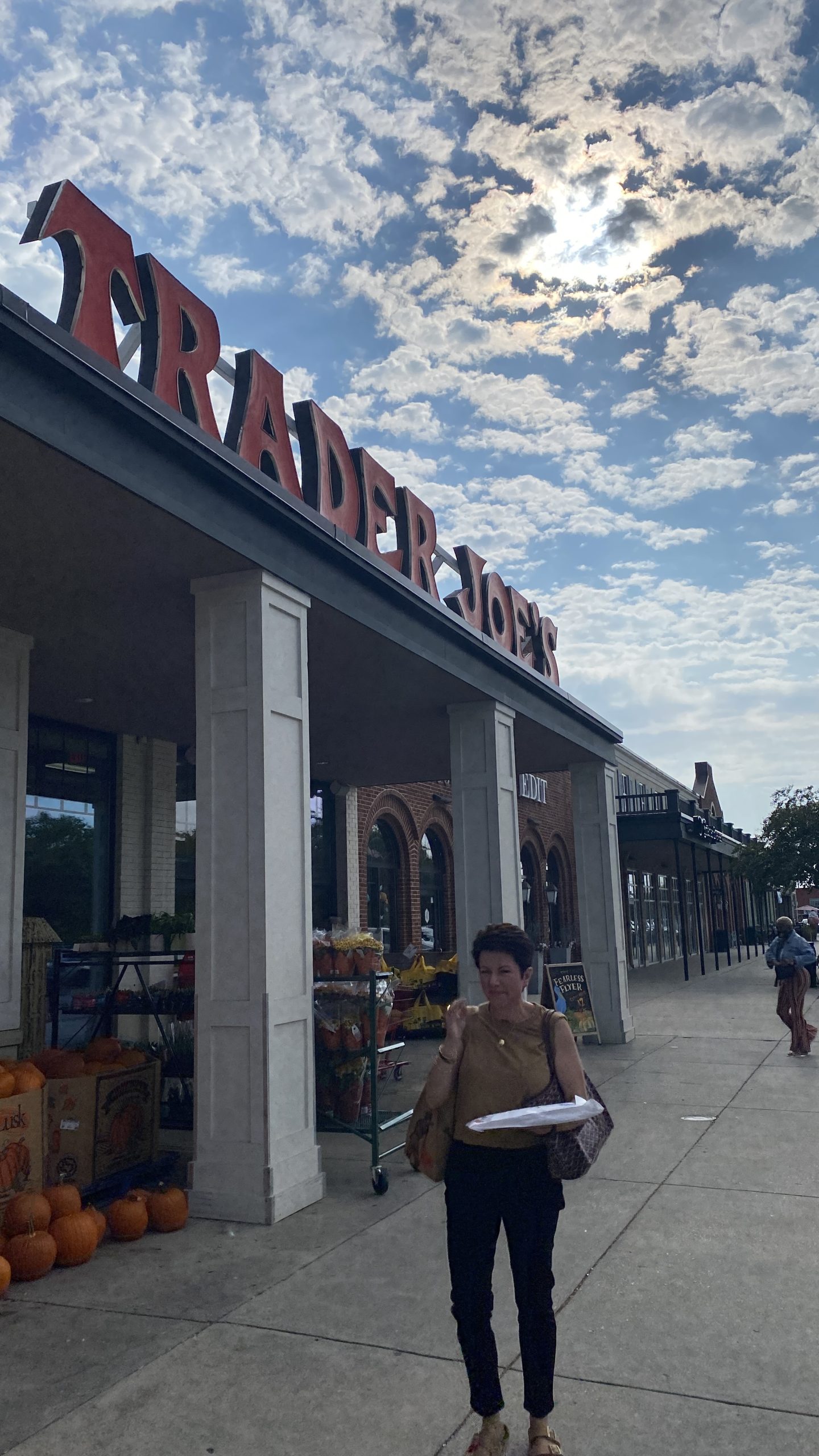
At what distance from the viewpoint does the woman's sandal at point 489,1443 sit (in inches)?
131

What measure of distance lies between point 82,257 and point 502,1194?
519 centimetres

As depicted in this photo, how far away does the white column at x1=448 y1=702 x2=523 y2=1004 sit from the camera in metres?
11.3

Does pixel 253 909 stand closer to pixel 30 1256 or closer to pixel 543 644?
pixel 30 1256

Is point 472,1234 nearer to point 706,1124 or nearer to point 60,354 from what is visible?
point 60,354

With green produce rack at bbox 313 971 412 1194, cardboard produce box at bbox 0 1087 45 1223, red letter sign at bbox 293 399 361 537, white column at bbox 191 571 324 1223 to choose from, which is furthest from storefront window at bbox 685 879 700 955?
cardboard produce box at bbox 0 1087 45 1223

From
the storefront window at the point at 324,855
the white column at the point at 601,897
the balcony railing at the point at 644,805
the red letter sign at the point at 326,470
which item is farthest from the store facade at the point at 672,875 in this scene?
the red letter sign at the point at 326,470

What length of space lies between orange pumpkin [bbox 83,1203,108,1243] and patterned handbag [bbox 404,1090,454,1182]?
3031 millimetres

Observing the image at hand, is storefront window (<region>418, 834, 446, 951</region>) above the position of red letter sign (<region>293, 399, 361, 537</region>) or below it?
below

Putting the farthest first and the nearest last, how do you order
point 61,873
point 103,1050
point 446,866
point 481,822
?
point 446,866, point 481,822, point 61,873, point 103,1050

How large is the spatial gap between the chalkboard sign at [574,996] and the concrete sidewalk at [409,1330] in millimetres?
5418

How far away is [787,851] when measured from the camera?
3000 cm

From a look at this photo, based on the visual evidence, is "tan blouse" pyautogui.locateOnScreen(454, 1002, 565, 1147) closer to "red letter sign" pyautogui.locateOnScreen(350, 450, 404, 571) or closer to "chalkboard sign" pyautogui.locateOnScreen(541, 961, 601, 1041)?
"red letter sign" pyautogui.locateOnScreen(350, 450, 404, 571)

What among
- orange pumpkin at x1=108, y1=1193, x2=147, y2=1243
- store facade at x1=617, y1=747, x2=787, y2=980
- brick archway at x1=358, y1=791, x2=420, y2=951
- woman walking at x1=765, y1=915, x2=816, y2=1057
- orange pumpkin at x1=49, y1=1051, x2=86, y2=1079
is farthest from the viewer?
store facade at x1=617, y1=747, x2=787, y2=980

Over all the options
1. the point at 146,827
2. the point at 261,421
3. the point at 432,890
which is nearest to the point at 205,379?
the point at 261,421
